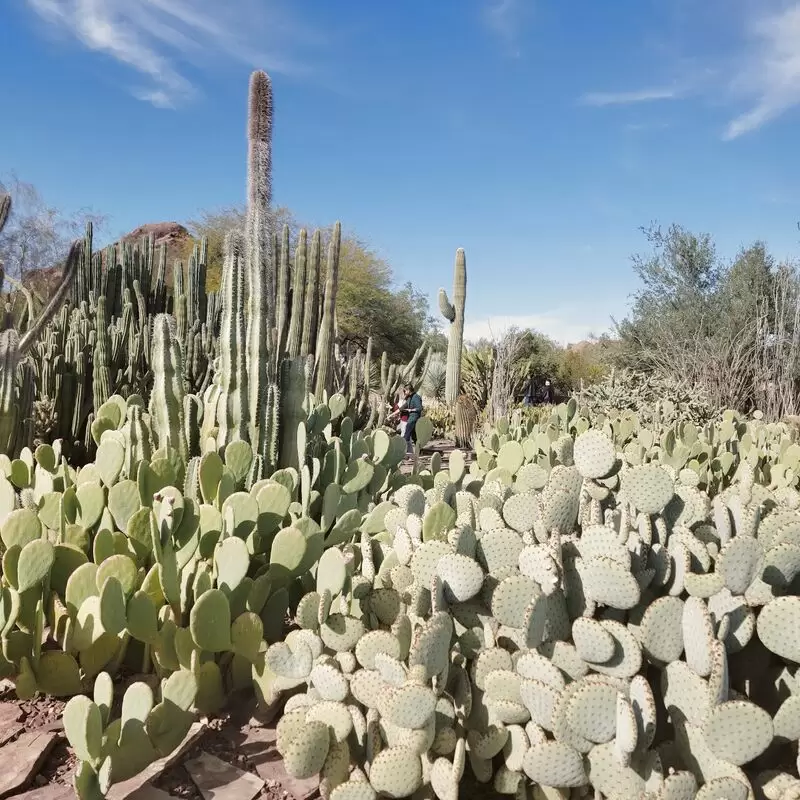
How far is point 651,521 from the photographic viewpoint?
7.45 ft

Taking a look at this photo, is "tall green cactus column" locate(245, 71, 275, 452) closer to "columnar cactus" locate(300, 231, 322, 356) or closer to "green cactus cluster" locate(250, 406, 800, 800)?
"green cactus cluster" locate(250, 406, 800, 800)

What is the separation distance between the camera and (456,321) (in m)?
18.3

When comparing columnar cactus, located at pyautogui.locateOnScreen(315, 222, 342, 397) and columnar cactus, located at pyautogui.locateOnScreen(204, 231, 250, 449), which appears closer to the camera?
columnar cactus, located at pyautogui.locateOnScreen(204, 231, 250, 449)

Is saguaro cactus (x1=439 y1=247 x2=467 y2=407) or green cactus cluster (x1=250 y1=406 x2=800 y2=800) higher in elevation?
saguaro cactus (x1=439 y1=247 x2=467 y2=407)

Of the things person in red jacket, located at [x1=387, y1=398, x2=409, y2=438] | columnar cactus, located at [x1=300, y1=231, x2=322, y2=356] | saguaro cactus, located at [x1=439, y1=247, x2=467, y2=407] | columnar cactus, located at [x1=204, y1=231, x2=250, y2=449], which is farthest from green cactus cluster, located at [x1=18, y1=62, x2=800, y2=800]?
saguaro cactus, located at [x1=439, y1=247, x2=467, y2=407]

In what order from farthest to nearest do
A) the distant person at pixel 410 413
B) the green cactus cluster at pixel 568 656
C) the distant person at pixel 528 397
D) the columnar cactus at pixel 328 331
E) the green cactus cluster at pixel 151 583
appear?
the distant person at pixel 528 397, the distant person at pixel 410 413, the columnar cactus at pixel 328 331, the green cactus cluster at pixel 151 583, the green cactus cluster at pixel 568 656

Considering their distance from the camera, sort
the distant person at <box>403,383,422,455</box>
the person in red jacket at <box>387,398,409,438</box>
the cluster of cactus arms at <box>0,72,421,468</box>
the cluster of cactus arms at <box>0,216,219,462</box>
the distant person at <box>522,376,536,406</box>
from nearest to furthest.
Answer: the cluster of cactus arms at <box>0,72,421,468</box> < the cluster of cactus arms at <box>0,216,219,462</box> < the distant person at <box>403,383,422,455</box> < the person in red jacket at <box>387,398,409,438</box> < the distant person at <box>522,376,536,406</box>

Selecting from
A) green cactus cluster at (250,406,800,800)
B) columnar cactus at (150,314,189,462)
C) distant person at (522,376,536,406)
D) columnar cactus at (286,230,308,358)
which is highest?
columnar cactus at (286,230,308,358)

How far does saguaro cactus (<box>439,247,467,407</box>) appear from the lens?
18.0 metres

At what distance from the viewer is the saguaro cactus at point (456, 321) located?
59.0 feet

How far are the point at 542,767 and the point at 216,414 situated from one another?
2916 millimetres

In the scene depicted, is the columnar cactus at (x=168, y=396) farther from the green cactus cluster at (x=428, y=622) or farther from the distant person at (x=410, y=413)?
the distant person at (x=410, y=413)

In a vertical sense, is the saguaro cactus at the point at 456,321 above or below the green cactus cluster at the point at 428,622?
above

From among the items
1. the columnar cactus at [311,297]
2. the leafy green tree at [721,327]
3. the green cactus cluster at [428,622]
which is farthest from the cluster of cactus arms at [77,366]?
the leafy green tree at [721,327]
